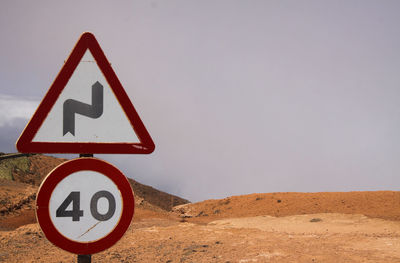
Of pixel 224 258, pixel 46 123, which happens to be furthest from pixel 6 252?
pixel 46 123

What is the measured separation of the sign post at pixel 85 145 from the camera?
2.10m

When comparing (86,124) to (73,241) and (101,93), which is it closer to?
(101,93)

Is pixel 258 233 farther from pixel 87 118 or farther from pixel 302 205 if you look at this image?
pixel 87 118

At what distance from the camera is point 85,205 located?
217cm

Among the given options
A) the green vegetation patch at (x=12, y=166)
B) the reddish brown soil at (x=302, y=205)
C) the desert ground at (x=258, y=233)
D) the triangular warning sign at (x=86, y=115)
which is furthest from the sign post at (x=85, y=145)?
the green vegetation patch at (x=12, y=166)

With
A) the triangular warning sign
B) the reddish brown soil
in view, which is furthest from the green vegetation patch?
the triangular warning sign

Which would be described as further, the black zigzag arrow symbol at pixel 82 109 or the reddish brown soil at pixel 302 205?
the reddish brown soil at pixel 302 205

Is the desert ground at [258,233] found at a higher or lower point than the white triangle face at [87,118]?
lower

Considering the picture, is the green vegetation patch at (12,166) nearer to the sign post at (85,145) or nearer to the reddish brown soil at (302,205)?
the reddish brown soil at (302,205)

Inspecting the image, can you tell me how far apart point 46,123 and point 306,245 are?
8.08 metres

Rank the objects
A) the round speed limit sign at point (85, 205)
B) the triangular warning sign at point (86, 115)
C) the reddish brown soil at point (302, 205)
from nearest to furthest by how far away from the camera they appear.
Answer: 1. the round speed limit sign at point (85, 205)
2. the triangular warning sign at point (86, 115)
3. the reddish brown soil at point (302, 205)

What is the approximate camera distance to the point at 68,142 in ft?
7.25

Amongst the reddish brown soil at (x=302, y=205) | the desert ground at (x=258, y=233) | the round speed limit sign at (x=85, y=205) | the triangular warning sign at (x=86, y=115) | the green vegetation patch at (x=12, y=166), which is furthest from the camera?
the green vegetation patch at (x=12, y=166)

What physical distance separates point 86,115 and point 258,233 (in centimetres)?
918
